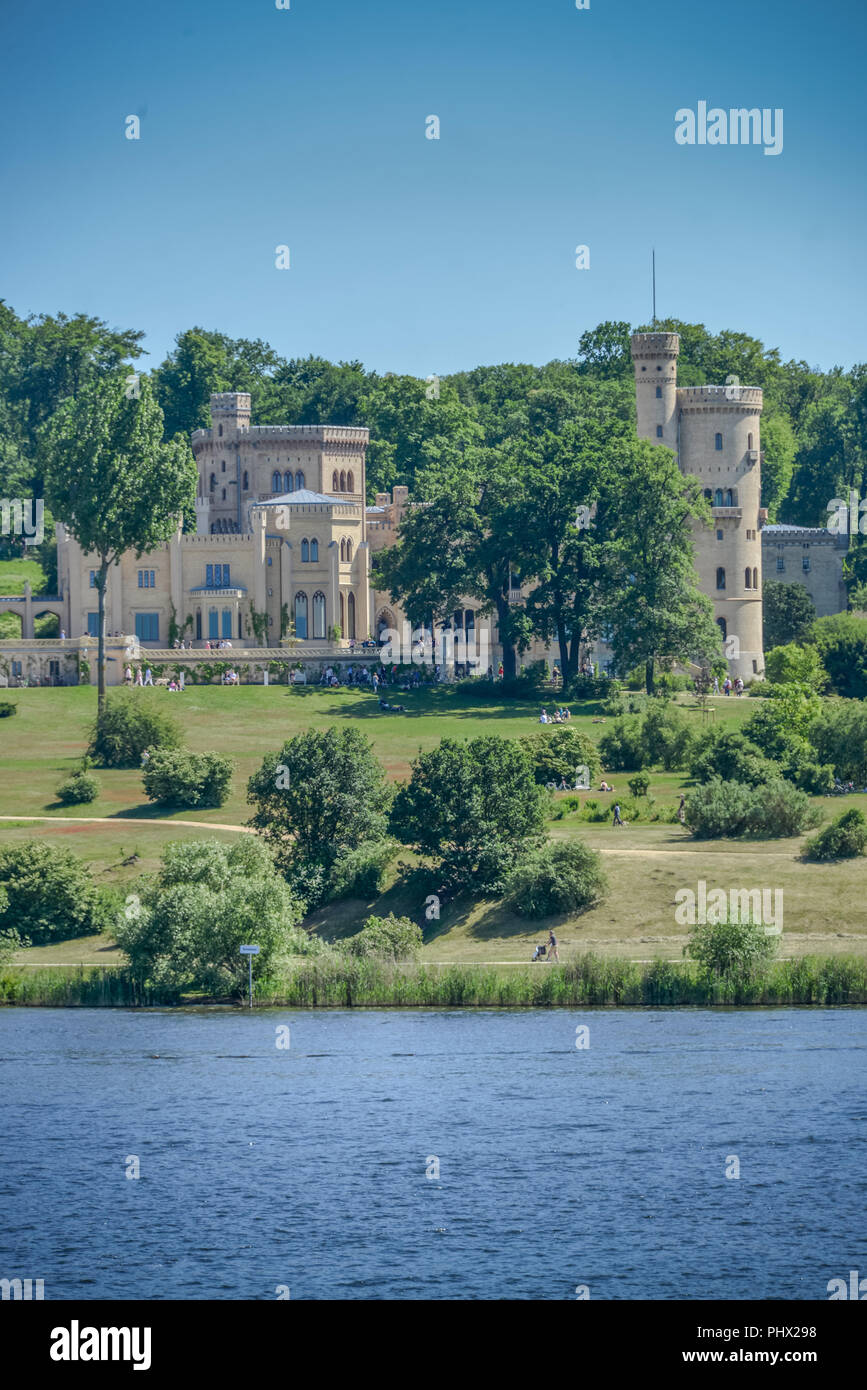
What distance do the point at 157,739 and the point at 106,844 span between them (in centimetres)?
1535

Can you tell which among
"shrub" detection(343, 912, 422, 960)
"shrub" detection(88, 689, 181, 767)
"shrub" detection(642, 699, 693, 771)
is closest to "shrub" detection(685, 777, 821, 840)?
"shrub" detection(642, 699, 693, 771)

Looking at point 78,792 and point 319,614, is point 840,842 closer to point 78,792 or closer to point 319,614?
point 78,792

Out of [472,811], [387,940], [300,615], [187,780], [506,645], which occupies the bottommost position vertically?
[387,940]

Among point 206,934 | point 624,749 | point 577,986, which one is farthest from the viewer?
point 624,749

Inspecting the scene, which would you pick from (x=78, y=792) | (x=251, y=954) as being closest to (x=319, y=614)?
(x=78, y=792)

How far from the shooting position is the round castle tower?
12038cm

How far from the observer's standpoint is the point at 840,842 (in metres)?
67.9

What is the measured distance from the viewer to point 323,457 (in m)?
129

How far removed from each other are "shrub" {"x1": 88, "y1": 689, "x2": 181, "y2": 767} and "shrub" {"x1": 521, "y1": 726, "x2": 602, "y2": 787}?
15.2 meters

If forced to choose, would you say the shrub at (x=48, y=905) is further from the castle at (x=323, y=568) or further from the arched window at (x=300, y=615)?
the arched window at (x=300, y=615)

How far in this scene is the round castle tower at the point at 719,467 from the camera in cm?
12038

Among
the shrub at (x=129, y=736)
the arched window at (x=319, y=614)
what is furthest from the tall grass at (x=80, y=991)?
the arched window at (x=319, y=614)

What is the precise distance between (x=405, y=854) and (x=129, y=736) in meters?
20.7

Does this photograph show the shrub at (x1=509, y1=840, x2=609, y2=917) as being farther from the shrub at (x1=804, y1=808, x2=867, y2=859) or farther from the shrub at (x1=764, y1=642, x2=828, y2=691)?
the shrub at (x1=764, y1=642, x2=828, y2=691)
